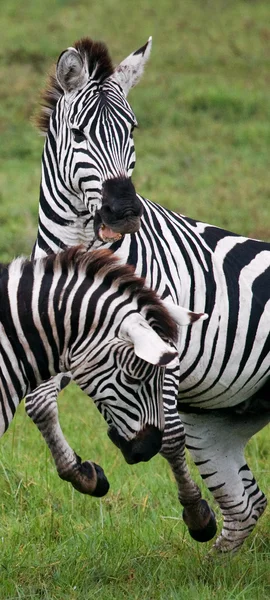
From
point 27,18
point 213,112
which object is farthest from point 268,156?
point 27,18

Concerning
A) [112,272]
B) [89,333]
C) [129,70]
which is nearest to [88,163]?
[129,70]

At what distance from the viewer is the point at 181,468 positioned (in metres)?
5.31

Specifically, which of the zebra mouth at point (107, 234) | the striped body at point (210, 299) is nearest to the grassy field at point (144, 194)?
the striped body at point (210, 299)

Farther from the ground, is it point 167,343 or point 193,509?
point 167,343

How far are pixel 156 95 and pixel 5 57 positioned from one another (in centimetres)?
361

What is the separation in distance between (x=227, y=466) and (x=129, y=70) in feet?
8.18

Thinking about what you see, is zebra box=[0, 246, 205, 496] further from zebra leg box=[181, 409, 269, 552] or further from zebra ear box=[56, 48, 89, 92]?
zebra leg box=[181, 409, 269, 552]

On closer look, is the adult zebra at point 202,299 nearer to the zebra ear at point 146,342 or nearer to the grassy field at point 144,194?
the grassy field at point 144,194

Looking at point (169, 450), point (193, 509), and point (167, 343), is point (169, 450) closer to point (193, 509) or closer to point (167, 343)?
point (193, 509)

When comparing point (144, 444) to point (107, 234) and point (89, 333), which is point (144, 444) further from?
point (107, 234)

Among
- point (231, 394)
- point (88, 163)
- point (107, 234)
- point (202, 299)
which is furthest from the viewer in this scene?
point (231, 394)

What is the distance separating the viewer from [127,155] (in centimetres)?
547

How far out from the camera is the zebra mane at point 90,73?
5.49m

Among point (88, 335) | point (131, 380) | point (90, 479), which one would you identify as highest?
point (88, 335)
